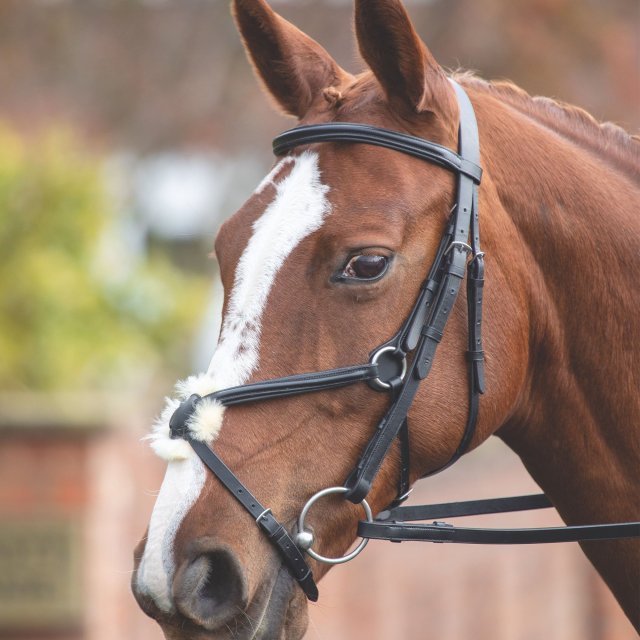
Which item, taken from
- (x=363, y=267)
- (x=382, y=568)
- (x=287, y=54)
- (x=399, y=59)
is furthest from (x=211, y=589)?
(x=382, y=568)

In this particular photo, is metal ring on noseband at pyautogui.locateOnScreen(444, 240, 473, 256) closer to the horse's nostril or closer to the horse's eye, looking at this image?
the horse's eye

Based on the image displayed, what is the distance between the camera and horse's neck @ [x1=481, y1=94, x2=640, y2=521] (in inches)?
113

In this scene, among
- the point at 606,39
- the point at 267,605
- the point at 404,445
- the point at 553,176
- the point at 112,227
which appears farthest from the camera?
the point at 606,39

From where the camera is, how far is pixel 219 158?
1612 cm

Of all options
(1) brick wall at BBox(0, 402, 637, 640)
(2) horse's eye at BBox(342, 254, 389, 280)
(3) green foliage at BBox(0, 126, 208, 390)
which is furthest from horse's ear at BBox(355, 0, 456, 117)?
(3) green foliage at BBox(0, 126, 208, 390)

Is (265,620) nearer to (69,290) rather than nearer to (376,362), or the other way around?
(376,362)

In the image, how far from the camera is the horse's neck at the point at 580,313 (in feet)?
9.42

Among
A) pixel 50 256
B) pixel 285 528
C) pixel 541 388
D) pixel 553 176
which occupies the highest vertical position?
pixel 50 256

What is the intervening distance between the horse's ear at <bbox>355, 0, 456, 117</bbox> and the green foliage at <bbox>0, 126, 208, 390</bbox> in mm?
6749

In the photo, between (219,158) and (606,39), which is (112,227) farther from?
(606,39)

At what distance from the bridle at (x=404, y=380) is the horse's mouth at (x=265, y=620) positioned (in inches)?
1.7

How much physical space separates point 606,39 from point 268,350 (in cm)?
1336

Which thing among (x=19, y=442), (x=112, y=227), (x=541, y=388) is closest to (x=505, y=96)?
(x=541, y=388)

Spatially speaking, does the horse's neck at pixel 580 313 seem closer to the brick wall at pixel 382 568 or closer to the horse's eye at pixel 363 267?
the horse's eye at pixel 363 267
